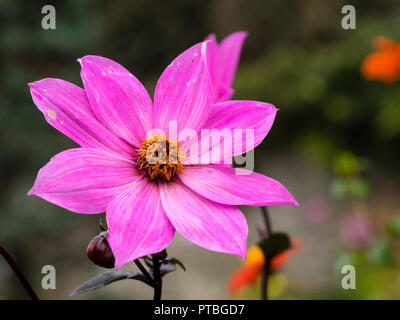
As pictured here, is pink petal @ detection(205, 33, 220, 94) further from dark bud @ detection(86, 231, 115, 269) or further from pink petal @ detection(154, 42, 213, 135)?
dark bud @ detection(86, 231, 115, 269)

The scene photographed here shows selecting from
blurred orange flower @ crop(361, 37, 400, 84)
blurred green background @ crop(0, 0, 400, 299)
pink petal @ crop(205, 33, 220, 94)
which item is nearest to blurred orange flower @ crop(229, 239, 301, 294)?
pink petal @ crop(205, 33, 220, 94)

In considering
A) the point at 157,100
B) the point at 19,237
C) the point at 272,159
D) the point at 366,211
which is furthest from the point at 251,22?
the point at 157,100

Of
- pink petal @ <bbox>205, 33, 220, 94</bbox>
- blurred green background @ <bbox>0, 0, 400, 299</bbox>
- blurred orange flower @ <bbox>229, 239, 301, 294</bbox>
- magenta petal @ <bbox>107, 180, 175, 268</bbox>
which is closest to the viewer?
magenta petal @ <bbox>107, 180, 175, 268</bbox>

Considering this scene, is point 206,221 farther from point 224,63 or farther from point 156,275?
point 224,63

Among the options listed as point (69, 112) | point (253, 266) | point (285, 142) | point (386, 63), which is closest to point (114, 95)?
point (69, 112)

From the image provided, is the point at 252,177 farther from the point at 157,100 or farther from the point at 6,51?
the point at 6,51

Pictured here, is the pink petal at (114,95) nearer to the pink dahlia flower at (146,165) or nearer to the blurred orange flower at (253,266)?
the pink dahlia flower at (146,165)
